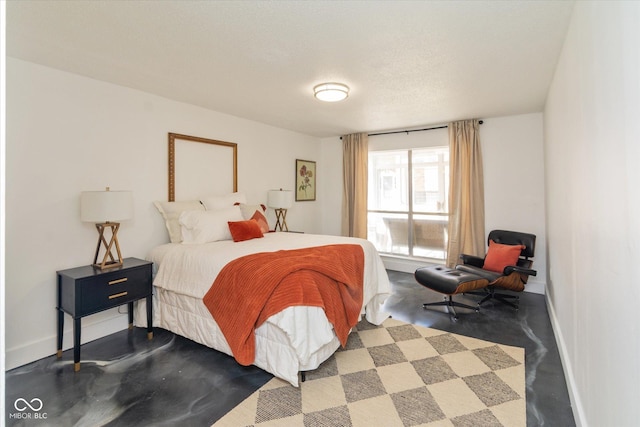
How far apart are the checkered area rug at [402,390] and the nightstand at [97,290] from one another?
146 centimetres

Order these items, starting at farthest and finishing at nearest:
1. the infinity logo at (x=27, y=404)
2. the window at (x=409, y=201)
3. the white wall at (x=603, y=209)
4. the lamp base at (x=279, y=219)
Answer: the window at (x=409, y=201)
the lamp base at (x=279, y=219)
the infinity logo at (x=27, y=404)
the white wall at (x=603, y=209)

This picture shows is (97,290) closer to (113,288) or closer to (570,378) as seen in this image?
(113,288)

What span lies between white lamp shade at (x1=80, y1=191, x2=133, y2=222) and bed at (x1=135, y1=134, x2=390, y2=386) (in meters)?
0.59

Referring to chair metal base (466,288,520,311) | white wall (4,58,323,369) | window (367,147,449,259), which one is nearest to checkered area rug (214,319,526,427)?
chair metal base (466,288,520,311)

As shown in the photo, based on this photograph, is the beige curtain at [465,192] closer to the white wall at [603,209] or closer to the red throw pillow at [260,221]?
the white wall at [603,209]

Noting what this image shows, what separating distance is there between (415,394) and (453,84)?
2802 mm

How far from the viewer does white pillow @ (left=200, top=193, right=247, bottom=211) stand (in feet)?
12.2

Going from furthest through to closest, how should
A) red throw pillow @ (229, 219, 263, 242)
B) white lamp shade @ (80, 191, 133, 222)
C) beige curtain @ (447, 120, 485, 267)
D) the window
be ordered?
the window, beige curtain @ (447, 120, 485, 267), red throw pillow @ (229, 219, 263, 242), white lamp shade @ (80, 191, 133, 222)

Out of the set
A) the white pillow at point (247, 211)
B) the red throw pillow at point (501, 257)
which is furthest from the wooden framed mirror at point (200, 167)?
the red throw pillow at point (501, 257)

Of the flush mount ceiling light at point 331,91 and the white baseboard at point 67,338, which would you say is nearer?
the white baseboard at point 67,338

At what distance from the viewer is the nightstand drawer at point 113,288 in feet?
7.98

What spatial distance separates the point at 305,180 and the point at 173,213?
2.77 m

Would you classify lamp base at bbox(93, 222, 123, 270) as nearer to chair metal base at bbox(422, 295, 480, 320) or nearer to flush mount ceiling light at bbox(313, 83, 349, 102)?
flush mount ceiling light at bbox(313, 83, 349, 102)

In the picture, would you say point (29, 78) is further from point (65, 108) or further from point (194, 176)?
point (194, 176)
